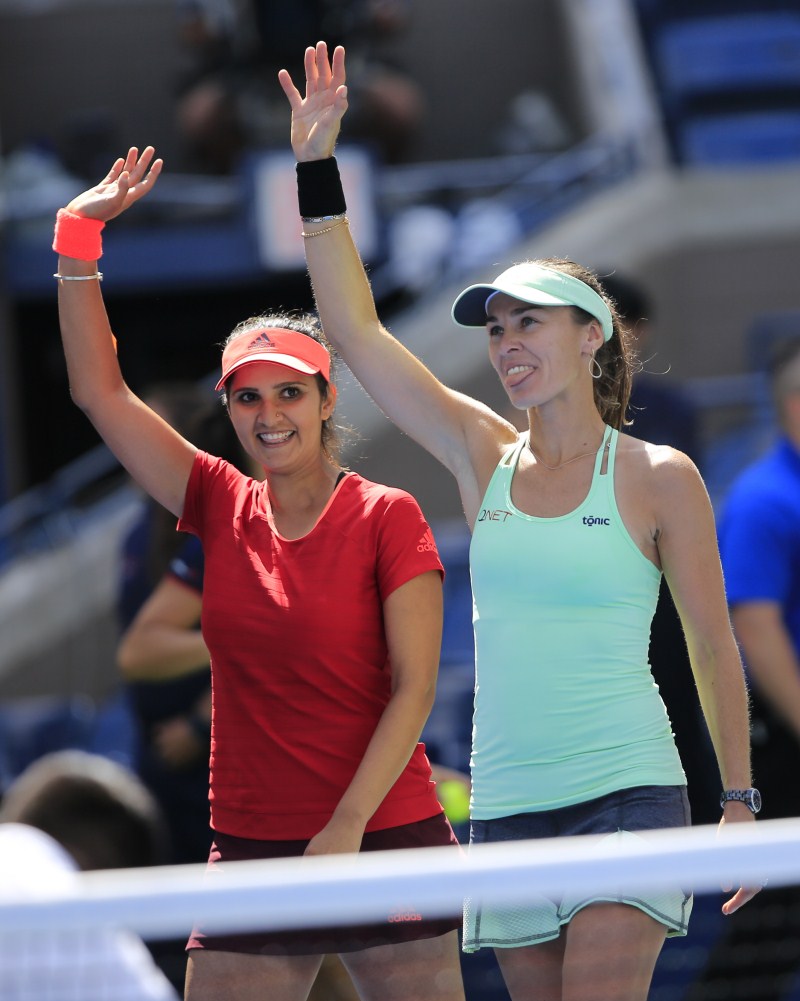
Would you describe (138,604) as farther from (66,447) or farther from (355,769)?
(66,447)

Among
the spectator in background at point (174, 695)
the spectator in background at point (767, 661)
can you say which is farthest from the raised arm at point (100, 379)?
the spectator in background at point (767, 661)

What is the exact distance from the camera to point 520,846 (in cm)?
238

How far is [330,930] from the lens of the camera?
3.02 m

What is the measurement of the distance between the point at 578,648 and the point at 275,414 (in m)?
0.78

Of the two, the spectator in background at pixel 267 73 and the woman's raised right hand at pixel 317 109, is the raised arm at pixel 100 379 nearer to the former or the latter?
the woman's raised right hand at pixel 317 109

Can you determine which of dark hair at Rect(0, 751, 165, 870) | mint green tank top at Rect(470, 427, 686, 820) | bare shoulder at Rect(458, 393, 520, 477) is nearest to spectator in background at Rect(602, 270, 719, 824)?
bare shoulder at Rect(458, 393, 520, 477)

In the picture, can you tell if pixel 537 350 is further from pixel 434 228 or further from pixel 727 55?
pixel 727 55

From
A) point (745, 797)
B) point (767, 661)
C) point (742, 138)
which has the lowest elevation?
point (745, 797)

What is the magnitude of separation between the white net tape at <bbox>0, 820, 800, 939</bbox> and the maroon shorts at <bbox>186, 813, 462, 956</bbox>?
719 millimetres

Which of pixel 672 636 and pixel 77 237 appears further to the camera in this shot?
pixel 672 636

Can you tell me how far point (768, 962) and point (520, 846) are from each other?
2.91 m

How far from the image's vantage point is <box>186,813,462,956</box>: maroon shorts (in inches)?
118

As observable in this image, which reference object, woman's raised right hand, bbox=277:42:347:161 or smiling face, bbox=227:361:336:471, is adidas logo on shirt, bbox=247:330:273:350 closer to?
smiling face, bbox=227:361:336:471

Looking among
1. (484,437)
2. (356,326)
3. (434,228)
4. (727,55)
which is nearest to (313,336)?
(356,326)
